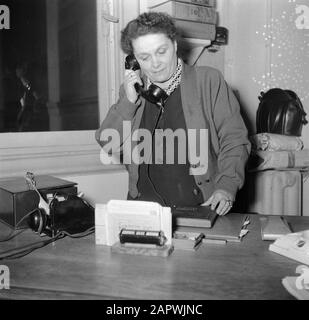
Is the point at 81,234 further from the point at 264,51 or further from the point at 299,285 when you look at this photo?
the point at 264,51

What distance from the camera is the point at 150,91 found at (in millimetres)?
1930

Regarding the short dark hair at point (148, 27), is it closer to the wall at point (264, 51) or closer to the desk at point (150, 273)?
the desk at point (150, 273)

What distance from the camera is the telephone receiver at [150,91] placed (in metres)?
1.93

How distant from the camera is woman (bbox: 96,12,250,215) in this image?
1.87 metres

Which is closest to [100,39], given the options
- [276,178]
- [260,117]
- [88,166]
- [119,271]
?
[88,166]

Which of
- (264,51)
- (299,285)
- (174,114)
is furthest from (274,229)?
(264,51)

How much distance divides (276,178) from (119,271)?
2.13 metres

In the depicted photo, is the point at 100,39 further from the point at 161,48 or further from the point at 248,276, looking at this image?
the point at 248,276

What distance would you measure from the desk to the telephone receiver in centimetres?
Answer: 92

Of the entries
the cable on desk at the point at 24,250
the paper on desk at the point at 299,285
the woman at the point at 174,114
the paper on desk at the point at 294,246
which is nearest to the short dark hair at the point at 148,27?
the woman at the point at 174,114

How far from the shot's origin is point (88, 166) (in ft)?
8.77

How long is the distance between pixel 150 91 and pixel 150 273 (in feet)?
3.69
